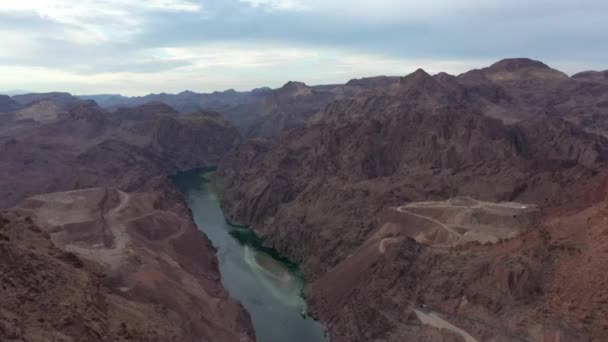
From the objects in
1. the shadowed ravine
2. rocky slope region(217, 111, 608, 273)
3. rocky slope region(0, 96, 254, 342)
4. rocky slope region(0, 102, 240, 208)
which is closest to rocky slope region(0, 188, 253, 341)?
rocky slope region(0, 96, 254, 342)

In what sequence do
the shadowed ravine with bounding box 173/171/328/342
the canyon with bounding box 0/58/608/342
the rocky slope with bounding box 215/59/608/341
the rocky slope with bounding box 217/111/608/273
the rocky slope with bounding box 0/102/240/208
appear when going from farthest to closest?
the rocky slope with bounding box 0/102/240/208, the rocky slope with bounding box 217/111/608/273, the shadowed ravine with bounding box 173/171/328/342, the rocky slope with bounding box 215/59/608/341, the canyon with bounding box 0/58/608/342

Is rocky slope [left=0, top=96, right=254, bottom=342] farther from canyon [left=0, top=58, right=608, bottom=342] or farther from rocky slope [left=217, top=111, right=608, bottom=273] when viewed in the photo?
rocky slope [left=217, top=111, right=608, bottom=273]

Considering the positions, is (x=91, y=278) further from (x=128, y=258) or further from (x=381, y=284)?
(x=381, y=284)

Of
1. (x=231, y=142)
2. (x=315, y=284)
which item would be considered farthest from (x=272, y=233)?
(x=231, y=142)

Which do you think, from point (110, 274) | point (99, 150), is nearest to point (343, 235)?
point (110, 274)

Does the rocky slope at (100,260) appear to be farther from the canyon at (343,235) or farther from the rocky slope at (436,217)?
the rocky slope at (436,217)

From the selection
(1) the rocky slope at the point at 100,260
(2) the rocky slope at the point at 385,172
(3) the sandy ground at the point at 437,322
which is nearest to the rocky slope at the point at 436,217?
(3) the sandy ground at the point at 437,322
